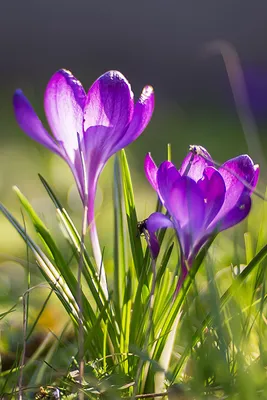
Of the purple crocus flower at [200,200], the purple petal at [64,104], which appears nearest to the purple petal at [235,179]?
the purple crocus flower at [200,200]

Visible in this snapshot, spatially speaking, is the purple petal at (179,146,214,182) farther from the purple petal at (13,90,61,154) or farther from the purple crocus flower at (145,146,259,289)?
the purple petal at (13,90,61,154)

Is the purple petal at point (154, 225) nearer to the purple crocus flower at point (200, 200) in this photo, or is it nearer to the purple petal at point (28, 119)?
the purple crocus flower at point (200, 200)

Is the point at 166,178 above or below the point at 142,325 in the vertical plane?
above

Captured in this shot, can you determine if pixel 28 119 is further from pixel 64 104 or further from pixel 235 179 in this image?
pixel 235 179

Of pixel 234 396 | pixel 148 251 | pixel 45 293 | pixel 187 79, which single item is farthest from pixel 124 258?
pixel 187 79

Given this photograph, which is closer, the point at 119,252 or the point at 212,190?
the point at 212,190

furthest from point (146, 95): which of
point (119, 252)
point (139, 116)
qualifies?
point (119, 252)
